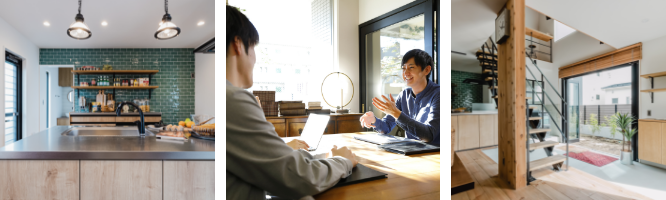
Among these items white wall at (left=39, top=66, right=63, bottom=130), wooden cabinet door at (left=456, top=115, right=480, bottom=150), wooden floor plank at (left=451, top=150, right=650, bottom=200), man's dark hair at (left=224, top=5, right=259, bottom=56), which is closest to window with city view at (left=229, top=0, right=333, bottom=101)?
man's dark hair at (left=224, top=5, right=259, bottom=56)

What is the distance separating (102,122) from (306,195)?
5.07 m

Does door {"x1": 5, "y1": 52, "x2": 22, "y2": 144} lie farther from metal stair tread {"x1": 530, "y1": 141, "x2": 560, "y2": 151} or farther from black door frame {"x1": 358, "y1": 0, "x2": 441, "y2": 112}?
metal stair tread {"x1": 530, "y1": 141, "x2": 560, "y2": 151}

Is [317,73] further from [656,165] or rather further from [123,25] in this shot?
[123,25]

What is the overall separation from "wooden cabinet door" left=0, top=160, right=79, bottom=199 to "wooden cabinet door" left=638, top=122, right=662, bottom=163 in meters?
2.44

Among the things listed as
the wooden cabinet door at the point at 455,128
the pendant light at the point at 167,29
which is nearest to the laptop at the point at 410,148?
the wooden cabinet door at the point at 455,128

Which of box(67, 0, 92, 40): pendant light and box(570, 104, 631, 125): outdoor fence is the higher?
box(67, 0, 92, 40): pendant light

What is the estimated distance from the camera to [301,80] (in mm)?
506

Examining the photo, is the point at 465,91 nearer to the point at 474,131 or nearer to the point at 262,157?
the point at 474,131

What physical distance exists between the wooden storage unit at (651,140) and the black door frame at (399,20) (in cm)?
113

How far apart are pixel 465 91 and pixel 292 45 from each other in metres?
0.62

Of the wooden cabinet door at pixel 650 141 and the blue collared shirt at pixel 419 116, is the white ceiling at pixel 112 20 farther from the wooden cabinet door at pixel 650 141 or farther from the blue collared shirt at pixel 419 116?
the wooden cabinet door at pixel 650 141

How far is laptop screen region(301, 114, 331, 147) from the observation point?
53 cm

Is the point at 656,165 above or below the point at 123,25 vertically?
below

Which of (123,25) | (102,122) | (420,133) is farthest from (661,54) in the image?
(102,122)
